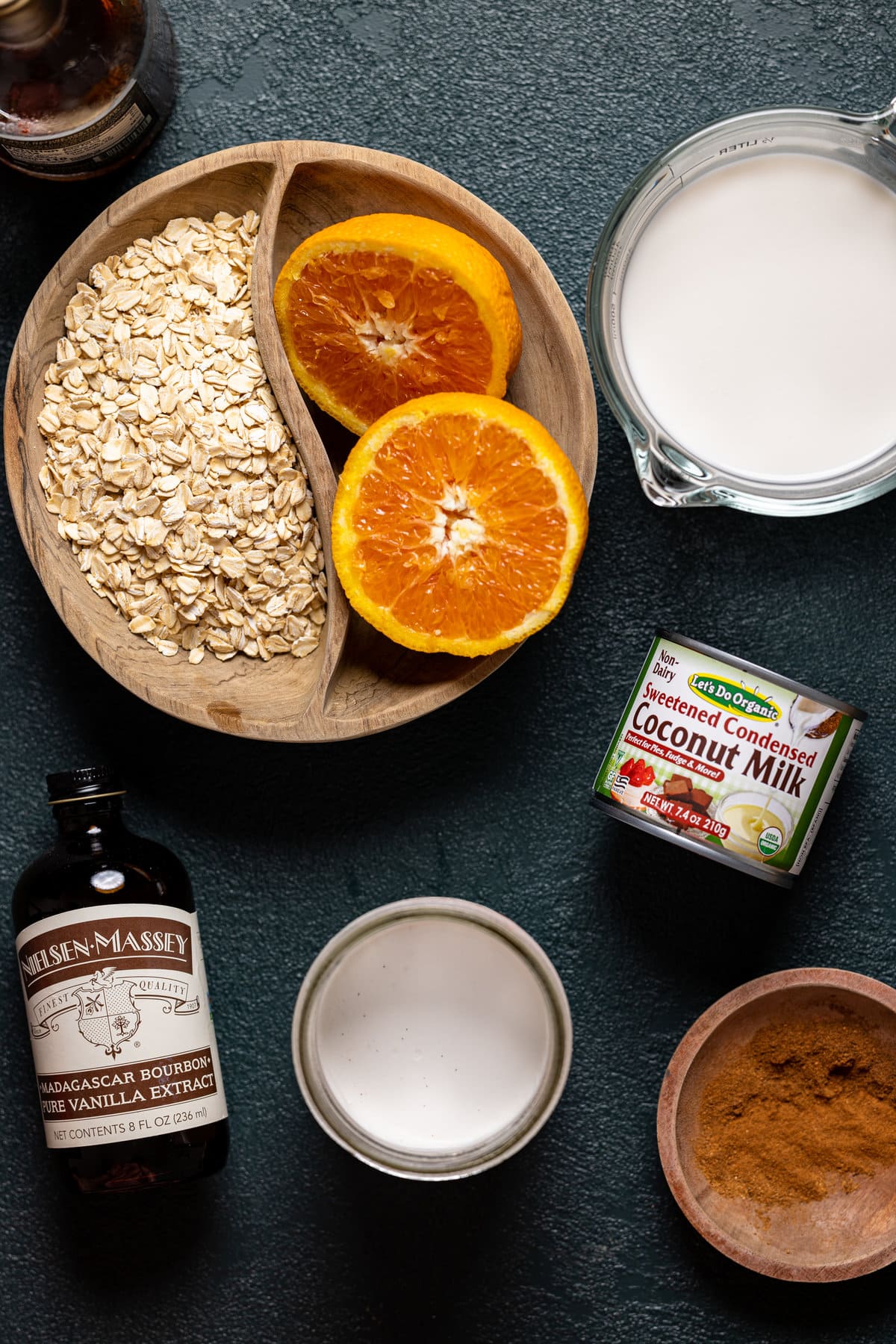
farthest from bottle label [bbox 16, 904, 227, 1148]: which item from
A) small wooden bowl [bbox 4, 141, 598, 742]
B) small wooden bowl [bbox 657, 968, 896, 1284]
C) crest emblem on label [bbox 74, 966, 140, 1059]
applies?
small wooden bowl [bbox 657, 968, 896, 1284]

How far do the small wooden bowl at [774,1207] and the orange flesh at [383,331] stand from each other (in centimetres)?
69

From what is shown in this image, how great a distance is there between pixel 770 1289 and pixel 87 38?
1.44m

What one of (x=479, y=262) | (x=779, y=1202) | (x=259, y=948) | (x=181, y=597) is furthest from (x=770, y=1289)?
(x=479, y=262)

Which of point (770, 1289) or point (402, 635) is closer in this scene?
point (402, 635)

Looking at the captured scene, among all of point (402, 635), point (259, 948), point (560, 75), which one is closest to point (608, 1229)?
point (259, 948)

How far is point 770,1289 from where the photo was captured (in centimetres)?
119

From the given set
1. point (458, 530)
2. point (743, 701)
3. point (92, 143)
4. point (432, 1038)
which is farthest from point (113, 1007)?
point (92, 143)

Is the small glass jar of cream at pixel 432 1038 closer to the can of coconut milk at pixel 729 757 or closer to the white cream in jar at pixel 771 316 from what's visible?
the can of coconut milk at pixel 729 757

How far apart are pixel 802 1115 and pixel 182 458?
91cm

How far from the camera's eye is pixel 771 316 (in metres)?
1.01

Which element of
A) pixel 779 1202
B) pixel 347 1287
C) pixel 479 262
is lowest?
pixel 347 1287

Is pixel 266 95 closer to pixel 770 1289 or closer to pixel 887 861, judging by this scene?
pixel 887 861

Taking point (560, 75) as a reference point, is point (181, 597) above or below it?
below

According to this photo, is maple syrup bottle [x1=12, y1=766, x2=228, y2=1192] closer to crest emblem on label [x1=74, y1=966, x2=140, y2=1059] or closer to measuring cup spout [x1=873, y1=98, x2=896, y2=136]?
crest emblem on label [x1=74, y1=966, x2=140, y2=1059]
